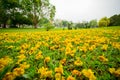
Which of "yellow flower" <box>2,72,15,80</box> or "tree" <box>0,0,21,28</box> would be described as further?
"tree" <box>0,0,21,28</box>

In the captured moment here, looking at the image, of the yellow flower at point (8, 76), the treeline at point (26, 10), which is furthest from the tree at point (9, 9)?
the yellow flower at point (8, 76)

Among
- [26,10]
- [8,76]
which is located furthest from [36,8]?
[8,76]

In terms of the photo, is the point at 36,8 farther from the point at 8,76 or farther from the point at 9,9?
the point at 8,76

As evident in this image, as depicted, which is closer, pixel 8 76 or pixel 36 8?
pixel 8 76

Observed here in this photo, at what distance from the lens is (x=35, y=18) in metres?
42.6

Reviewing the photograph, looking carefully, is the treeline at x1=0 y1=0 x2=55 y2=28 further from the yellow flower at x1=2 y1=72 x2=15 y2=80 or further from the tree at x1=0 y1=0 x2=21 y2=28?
the yellow flower at x1=2 y1=72 x2=15 y2=80

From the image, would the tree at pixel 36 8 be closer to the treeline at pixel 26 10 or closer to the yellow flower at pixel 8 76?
the treeline at pixel 26 10

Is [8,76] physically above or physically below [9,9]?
below

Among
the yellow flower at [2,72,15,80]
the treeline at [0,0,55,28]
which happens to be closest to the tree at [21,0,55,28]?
the treeline at [0,0,55,28]

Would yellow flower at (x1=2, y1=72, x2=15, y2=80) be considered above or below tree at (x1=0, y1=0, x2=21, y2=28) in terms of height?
below

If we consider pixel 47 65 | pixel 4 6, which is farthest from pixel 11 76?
pixel 4 6

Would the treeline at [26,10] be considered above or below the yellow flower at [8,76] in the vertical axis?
above

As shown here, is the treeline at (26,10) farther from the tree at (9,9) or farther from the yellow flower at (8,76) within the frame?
the yellow flower at (8,76)

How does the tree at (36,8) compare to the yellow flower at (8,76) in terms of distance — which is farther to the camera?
the tree at (36,8)
